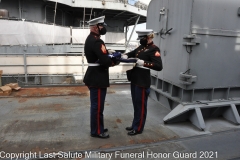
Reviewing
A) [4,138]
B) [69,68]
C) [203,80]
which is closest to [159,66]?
[203,80]

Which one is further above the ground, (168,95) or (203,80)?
(203,80)

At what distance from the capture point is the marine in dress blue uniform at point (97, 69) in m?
2.66

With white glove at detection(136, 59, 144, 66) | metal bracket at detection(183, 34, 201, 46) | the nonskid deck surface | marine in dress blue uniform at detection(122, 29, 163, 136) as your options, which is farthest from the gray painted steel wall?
white glove at detection(136, 59, 144, 66)

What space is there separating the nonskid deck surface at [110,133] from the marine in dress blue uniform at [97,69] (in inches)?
10.0

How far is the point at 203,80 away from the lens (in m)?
3.39

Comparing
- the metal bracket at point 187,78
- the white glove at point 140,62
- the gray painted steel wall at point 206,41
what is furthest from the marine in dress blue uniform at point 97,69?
the gray painted steel wall at point 206,41

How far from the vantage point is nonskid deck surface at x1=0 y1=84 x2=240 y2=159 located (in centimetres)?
247

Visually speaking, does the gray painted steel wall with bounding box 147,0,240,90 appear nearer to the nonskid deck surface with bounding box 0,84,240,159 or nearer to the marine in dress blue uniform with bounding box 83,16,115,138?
the nonskid deck surface with bounding box 0,84,240,159

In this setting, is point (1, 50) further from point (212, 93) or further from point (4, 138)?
point (212, 93)

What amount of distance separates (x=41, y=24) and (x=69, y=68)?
7.57 meters

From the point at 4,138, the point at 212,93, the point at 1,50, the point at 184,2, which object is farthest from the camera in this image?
the point at 1,50

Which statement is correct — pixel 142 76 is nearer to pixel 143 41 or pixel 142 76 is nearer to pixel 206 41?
pixel 143 41

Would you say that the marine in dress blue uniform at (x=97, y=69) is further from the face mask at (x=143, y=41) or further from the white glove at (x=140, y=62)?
the face mask at (x=143, y=41)

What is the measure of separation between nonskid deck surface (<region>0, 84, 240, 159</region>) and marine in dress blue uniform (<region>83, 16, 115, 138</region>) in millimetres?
254
